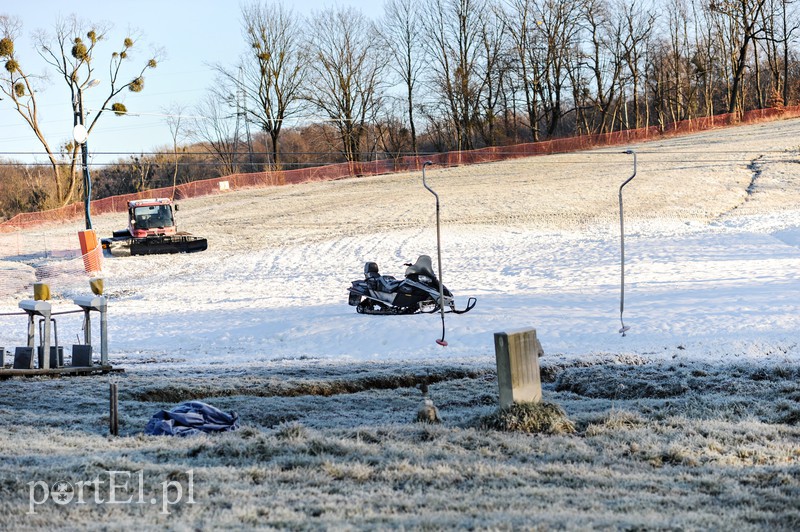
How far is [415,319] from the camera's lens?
1952 centimetres

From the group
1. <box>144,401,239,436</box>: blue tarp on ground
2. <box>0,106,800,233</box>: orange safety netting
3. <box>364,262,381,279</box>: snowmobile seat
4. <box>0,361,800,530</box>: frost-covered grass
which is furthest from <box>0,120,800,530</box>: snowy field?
<box>0,106,800,233</box>: orange safety netting

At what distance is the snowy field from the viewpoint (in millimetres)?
5961

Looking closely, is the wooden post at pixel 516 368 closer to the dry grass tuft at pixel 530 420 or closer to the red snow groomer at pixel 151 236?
the dry grass tuft at pixel 530 420

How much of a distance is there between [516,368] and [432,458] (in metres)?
1.93

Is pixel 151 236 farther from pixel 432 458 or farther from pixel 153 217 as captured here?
pixel 432 458

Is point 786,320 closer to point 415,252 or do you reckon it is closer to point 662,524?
point 662,524

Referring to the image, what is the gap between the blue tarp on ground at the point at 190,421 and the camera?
873 cm

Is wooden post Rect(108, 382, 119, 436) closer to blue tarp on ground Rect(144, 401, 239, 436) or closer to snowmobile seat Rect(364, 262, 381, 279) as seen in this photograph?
blue tarp on ground Rect(144, 401, 239, 436)

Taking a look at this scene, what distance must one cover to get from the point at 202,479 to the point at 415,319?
1322cm

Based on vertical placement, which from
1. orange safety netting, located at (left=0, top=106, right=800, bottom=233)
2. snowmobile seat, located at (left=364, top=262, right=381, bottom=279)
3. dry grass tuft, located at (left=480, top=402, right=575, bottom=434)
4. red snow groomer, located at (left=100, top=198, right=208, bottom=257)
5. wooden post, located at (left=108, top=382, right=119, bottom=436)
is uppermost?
orange safety netting, located at (left=0, top=106, right=800, bottom=233)

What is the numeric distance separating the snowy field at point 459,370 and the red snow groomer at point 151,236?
1.50 m

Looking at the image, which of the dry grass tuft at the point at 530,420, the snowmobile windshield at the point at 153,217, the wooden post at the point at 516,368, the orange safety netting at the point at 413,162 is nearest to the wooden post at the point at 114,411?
the dry grass tuft at the point at 530,420

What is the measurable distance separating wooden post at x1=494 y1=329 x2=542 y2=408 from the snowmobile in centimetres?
1059

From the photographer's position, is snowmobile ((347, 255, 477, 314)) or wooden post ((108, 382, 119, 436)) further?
snowmobile ((347, 255, 477, 314))
